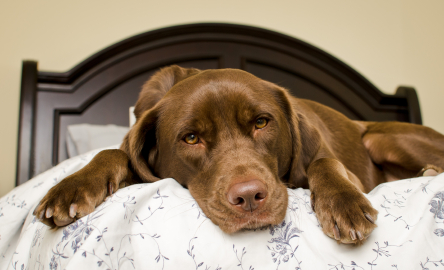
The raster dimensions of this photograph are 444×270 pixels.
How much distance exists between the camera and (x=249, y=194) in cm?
117

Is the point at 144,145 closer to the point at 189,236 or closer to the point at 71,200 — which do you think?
the point at 71,200

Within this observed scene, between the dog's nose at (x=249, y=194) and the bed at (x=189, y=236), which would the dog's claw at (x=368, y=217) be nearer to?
the bed at (x=189, y=236)

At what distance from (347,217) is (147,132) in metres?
1.16

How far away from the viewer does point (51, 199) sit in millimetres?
1159

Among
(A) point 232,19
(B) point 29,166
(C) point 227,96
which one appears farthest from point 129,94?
(C) point 227,96

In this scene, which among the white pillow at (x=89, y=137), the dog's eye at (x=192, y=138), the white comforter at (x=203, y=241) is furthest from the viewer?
the white pillow at (x=89, y=137)

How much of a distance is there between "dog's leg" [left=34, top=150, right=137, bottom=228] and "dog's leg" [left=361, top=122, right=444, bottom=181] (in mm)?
2181

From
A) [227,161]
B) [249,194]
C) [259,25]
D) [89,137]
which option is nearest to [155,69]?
[89,137]

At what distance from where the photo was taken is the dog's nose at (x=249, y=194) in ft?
3.82

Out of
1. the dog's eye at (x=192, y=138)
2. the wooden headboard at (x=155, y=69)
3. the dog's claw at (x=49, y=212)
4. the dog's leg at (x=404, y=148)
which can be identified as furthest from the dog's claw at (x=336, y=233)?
the wooden headboard at (x=155, y=69)

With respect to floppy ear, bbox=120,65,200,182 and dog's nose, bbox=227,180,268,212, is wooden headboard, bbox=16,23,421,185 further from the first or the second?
dog's nose, bbox=227,180,268,212

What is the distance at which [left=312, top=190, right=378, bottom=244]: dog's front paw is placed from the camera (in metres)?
1.09

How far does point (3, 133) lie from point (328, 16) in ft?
13.5

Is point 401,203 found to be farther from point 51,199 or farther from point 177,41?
point 177,41
